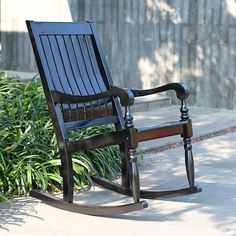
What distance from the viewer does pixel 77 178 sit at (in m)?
5.07

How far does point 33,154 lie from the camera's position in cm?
504

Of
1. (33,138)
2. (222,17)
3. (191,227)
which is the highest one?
(222,17)

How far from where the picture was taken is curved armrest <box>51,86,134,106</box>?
162 inches

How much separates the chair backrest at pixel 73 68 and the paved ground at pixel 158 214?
2.09ft

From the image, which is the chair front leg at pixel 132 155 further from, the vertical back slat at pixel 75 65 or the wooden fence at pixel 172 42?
the wooden fence at pixel 172 42

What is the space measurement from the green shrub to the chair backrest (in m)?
0.48

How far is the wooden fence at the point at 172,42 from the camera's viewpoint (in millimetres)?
9750

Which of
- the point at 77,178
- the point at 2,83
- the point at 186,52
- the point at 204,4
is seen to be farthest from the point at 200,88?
the point at 77,178

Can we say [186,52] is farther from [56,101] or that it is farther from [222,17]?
[56,101]

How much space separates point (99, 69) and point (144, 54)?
17.8ft

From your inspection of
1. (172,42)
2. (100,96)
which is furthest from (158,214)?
(172,42)

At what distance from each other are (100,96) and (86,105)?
53cm

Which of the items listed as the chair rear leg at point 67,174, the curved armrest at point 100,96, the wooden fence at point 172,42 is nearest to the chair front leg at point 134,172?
the curved armrest at point 100,96

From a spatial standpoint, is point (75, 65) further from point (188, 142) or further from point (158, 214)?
point (158, 214)
